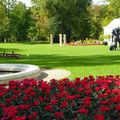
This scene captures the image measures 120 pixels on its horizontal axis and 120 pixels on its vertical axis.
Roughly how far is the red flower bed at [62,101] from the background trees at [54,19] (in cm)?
6601

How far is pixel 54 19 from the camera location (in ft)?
276

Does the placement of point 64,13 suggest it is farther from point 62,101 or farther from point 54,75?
point 62,101

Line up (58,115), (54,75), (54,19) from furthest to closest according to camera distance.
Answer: (54,19) < (54,75) < (58,115)

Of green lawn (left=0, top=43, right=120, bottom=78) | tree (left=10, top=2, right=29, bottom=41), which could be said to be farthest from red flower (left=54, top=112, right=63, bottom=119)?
tree (left=10, top=2, right=29, bottom=41)

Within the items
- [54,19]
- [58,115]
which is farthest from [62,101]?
[54,19]

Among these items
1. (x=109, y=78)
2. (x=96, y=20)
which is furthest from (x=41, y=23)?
(x=109, y=78)

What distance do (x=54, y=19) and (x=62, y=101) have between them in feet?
255

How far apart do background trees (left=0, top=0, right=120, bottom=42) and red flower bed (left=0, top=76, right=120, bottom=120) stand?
66.0m

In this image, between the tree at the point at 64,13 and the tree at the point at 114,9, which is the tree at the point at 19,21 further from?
the tree at the point at 114,9

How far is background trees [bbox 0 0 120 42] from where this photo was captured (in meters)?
84.2

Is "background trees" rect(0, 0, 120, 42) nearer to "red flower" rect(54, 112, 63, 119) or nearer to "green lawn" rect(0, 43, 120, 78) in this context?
"green lawn" rect(0, 43, 120, 78)

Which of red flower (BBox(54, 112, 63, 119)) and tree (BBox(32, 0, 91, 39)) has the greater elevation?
tree (BBox(32, 0, 91, 39))

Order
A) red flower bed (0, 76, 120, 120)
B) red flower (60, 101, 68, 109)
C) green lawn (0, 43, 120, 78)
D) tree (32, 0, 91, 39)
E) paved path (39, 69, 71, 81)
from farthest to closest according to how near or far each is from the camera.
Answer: tree (32, 0, 91, 39) → green lawn (0, 43, 120, 78) → paved path (39, 69, 71, 81) → red flower (60, 101, 68, 109) → red flower bed (0, 76, 120, 120)

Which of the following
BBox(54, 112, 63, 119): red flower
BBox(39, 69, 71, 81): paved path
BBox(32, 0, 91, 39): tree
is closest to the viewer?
BBox(54, 112, 63, 119): red flower
